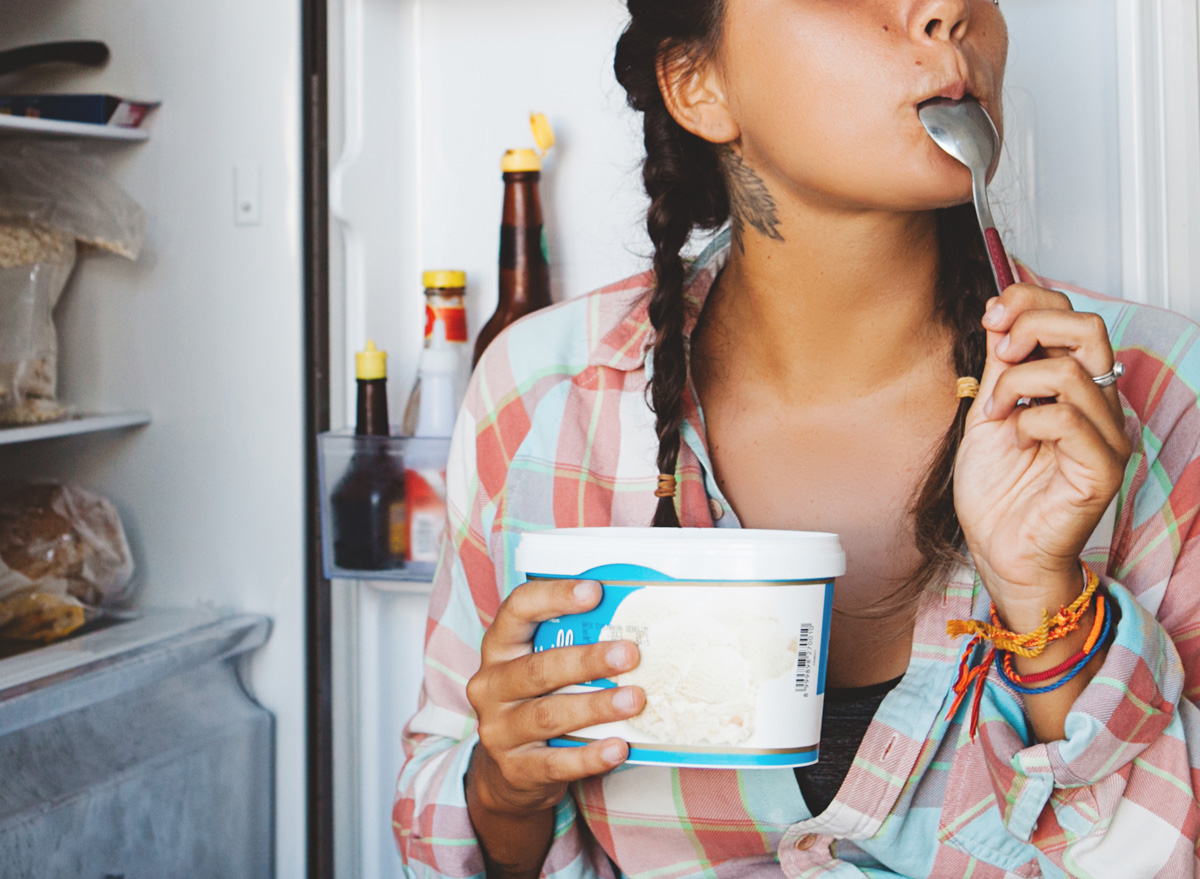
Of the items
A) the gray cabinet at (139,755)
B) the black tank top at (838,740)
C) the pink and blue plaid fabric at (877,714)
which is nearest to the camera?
the pink and blue plaid fabric at (877,714)

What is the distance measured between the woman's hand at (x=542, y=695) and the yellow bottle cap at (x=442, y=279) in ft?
2.21

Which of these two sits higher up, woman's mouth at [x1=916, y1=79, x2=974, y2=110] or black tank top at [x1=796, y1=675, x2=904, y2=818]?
woman's mouth at [x1=916, y1=79, x2=974, y2=110]

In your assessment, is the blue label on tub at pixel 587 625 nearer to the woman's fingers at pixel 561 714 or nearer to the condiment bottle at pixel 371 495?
the woman's fingers at pixel 561 714

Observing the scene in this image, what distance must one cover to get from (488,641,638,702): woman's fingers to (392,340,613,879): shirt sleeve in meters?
0.23

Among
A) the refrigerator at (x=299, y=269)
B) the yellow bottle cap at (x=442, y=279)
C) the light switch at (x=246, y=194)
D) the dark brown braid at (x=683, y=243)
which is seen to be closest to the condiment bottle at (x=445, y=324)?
the yellow bottle cap at (x=442, y=279)

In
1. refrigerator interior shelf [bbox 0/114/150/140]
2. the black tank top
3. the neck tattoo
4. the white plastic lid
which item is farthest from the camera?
refrigerator interior shelf [bbox 0/114/150/140]

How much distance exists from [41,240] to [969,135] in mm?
1084

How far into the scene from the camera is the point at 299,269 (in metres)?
1.37

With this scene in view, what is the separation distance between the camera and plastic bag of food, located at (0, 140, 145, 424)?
1309 mm

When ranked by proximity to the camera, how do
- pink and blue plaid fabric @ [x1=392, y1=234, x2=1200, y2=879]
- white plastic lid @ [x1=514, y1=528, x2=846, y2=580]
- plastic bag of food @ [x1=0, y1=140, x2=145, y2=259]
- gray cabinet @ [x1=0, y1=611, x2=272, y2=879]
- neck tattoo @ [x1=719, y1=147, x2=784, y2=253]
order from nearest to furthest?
white plastic lid @ [x1=514, y1=528, x2=846, y2=580]
pink and blue plaid fabric @ [x1=392, y1=234, x2=1200, y2=879]
neck tattoo @ [x1=719, y1=147, x2=784, y2=253]
gray cabinet @ [x1=0, y1=611, x2=272, y2=879]
plastic bag of food @ [x1=0, y1=140, x2=145, y2=259]

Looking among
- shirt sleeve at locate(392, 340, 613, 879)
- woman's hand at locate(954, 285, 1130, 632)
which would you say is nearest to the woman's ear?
shirt sleeve at locate(392, 340, 613, 879)

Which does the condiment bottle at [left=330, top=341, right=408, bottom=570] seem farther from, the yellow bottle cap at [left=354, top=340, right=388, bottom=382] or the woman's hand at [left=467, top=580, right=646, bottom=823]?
the woman's hand at [left=467, top=580, right=646, bottom=823]

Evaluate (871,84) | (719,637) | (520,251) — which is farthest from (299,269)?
(719,637)

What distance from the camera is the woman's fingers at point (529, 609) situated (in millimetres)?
664
